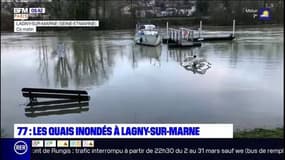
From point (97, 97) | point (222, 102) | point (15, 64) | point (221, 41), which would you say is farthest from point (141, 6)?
point (221, 41)

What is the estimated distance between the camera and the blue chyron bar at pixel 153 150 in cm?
279

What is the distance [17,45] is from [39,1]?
30.9 feet

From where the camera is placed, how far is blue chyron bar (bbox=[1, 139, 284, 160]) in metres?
2.79

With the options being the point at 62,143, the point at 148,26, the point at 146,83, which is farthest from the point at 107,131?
the point at 148,26

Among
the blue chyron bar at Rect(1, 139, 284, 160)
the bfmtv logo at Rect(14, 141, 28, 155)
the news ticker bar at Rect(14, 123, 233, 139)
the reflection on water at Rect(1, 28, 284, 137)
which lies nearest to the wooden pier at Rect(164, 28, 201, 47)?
the reflection on water at Rect(1, 28, 284, 137)

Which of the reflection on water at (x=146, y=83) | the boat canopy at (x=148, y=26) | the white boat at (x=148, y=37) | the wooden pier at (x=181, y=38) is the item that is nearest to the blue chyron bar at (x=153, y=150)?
the reflection on water at (x=146, y=83)

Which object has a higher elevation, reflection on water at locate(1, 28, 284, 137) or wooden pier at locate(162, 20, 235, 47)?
wooden pier at locate(162, 20, 235, 47)

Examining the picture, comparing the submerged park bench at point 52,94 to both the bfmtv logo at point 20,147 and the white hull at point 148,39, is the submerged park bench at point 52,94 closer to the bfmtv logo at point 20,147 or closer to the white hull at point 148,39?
the bfmtv logo at point 20,147

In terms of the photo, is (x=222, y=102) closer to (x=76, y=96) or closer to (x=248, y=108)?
(x=248, y=108)

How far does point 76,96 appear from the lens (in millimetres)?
6559

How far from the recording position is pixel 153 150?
288 centimetres

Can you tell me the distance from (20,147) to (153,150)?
106 cm

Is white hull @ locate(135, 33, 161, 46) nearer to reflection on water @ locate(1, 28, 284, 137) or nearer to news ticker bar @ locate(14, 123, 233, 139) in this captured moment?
reflection on water @ locate(1, 28, 284, 137)

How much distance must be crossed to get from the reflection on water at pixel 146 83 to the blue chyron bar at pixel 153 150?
1.81 meters
